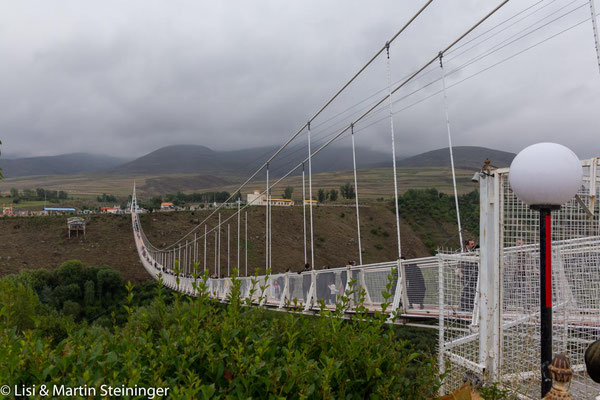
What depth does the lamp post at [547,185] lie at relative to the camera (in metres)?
2.26

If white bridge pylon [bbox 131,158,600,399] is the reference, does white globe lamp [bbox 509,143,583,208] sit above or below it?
above

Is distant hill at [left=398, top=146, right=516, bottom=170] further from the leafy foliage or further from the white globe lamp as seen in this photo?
the white globe lamp

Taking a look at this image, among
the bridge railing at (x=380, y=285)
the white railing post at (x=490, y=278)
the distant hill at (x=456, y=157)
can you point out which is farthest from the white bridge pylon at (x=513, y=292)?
the distant hill at (x=456, y=157)

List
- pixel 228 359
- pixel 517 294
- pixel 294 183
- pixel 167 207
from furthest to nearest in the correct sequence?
pixel 294 183
pixel 167 207
pixel 517 294
pixel 228 359

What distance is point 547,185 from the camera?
2.29m

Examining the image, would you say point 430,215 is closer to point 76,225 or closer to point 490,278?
point 76,225

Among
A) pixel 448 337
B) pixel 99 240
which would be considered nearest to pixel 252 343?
pixel 448 337

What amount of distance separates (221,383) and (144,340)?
386mm

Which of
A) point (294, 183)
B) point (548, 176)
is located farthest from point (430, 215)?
point (294, 183)

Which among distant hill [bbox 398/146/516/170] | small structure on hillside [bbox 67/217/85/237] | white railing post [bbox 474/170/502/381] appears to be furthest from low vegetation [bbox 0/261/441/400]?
distant hill [bbox 398/146/516/170]

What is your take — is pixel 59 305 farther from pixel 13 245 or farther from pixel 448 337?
pixel 448 337

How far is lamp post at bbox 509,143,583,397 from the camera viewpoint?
7.40ft

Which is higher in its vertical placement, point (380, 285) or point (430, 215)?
point (380, 285)

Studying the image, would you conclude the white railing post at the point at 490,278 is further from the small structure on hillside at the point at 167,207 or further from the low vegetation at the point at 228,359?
the small structure on hillside at the point at 167,207
